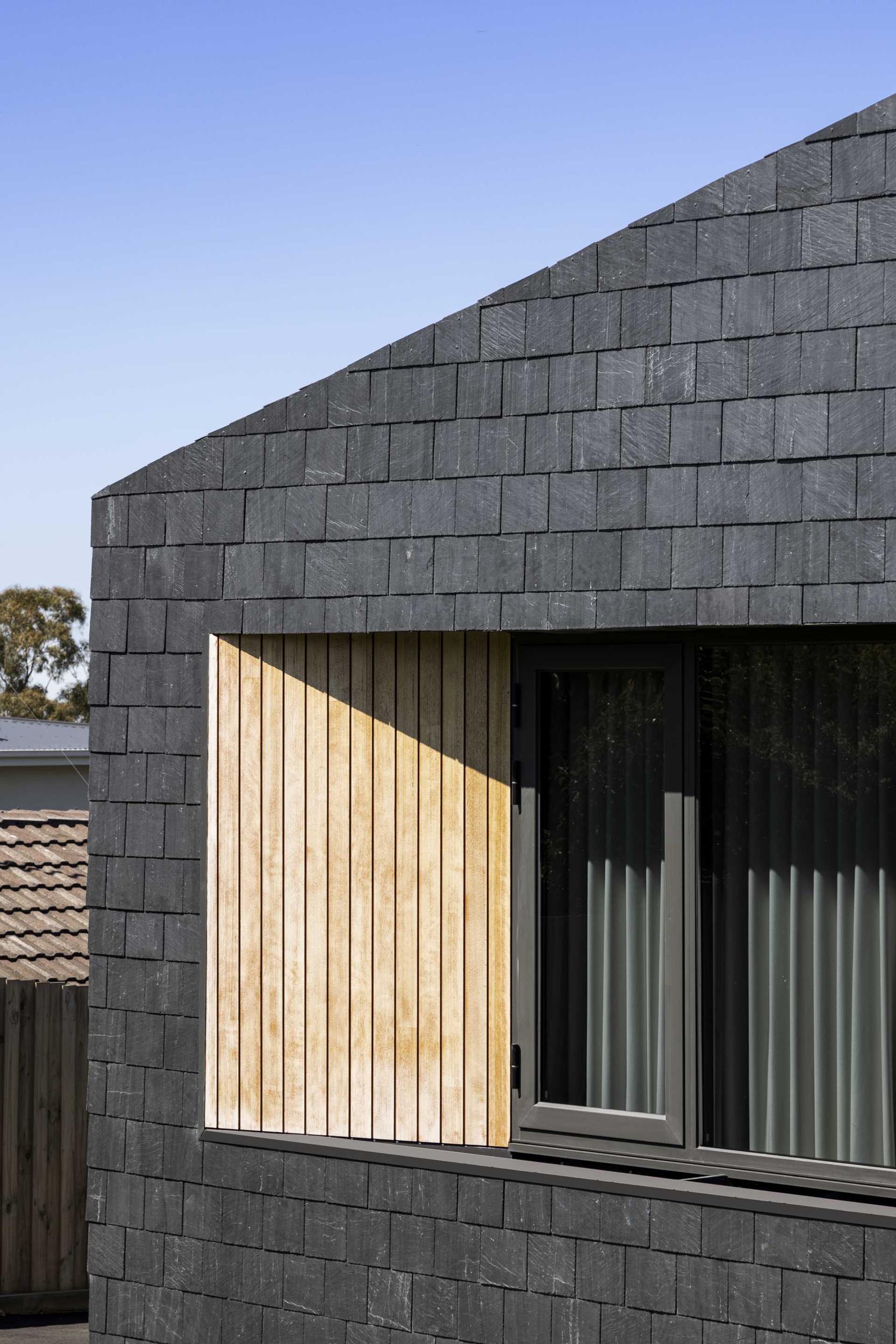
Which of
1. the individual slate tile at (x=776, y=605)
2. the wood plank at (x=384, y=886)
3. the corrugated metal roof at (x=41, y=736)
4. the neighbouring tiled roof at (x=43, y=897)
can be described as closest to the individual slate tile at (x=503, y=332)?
the wood plank at (x=384, y=886)

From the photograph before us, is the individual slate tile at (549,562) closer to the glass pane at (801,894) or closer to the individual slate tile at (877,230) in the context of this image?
the glass pane at (801,894)

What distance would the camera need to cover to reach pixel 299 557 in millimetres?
6348

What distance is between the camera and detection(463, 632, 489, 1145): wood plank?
6.15m

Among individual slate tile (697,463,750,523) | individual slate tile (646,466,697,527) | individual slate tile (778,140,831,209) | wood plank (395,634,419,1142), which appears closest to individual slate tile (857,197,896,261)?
individual slate tile (778,140,831,209)

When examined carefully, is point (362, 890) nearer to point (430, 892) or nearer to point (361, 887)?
point (361, 887)

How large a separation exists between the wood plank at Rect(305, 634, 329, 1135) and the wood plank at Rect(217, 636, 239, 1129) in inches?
12.1

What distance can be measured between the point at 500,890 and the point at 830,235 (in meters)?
2.71

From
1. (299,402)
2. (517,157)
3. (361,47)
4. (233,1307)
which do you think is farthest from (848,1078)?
(517,157)

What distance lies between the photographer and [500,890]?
617 centimetres

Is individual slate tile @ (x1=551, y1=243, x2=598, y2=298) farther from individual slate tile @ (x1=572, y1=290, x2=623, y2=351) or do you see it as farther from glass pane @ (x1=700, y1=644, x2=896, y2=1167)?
glass pane @ (x1=700, y1=644, x2=896, y2=1167)

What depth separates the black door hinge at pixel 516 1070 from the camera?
602 cm

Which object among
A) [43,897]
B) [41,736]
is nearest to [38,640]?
[41,736]

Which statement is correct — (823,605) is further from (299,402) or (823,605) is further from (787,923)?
(299,402)

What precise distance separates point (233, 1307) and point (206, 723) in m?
2.37
